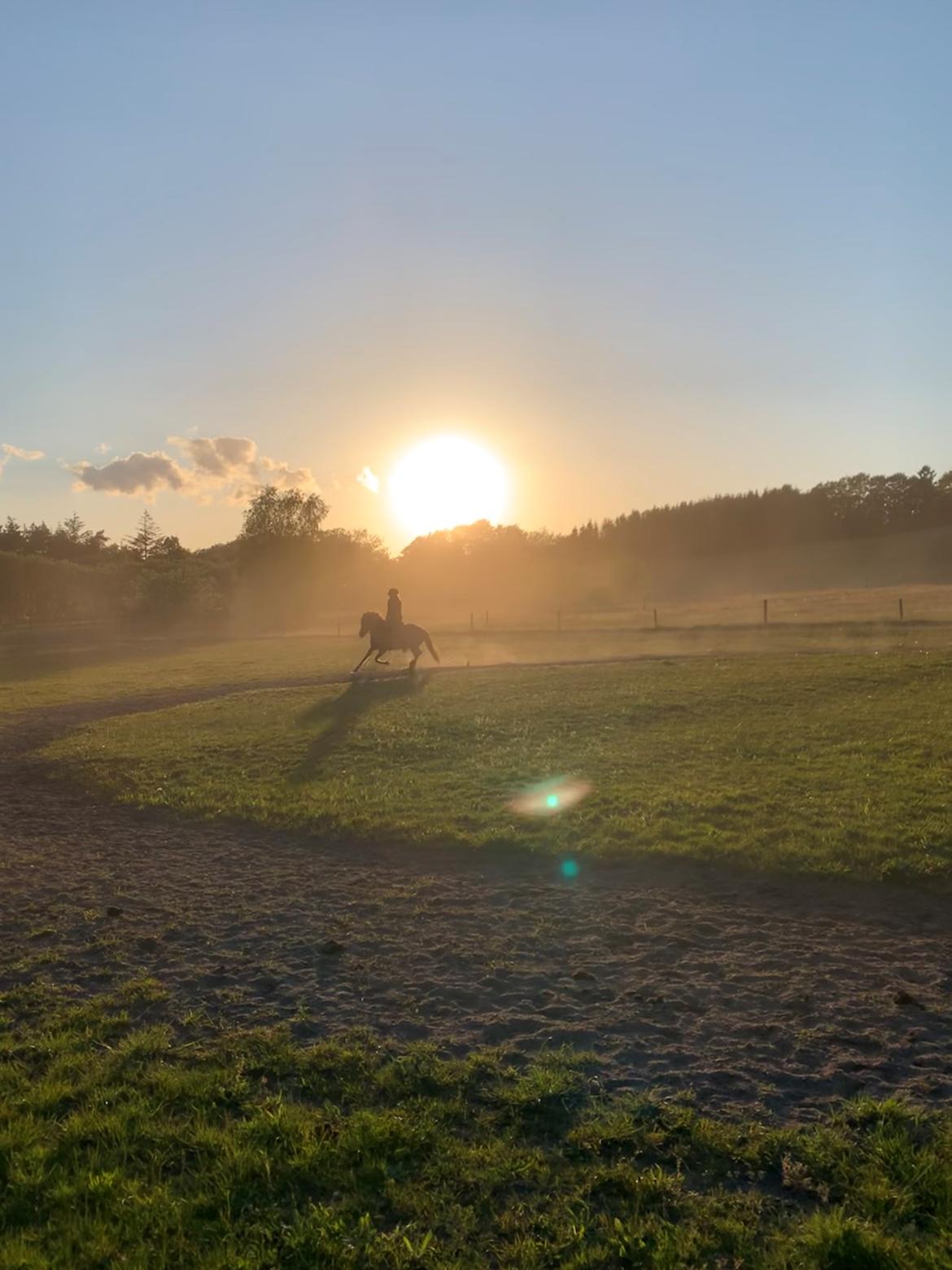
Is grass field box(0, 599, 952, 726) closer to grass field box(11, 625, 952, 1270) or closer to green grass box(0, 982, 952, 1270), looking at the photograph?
grass field box(11, 625, 952, 1270)

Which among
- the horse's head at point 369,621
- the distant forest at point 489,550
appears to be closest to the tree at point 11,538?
the distant forest at point 489,550

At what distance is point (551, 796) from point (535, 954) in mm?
4842

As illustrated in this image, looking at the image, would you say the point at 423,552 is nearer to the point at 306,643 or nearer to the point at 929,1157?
the point at 306,643

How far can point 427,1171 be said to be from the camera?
13.4 feet

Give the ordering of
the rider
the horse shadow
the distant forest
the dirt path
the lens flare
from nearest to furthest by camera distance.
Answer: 1. the dirt path
2. the lens flare
3. the horse shadow
4. the rider
5. the distant forest

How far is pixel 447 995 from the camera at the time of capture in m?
6.11

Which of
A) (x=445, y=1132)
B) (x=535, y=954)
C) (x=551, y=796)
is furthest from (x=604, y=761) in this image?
(x=445, y=1132)

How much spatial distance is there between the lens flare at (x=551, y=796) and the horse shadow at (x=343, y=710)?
3465 mm

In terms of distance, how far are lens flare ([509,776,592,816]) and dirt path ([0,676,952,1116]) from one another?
165 cm

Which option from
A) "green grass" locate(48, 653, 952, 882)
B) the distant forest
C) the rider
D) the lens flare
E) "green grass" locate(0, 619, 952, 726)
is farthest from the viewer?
the distant forest

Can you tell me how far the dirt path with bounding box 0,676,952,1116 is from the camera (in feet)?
17.1

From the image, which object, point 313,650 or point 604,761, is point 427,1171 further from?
point 313,650

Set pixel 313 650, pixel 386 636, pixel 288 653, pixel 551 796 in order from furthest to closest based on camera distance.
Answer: pixel 313 650
pixel 288 653
pixel 386 636
pixel 551 796

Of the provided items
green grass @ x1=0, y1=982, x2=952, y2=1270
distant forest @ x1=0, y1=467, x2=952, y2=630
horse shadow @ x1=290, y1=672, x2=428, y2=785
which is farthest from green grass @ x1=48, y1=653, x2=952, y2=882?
distant forest @ x1=0, y1=467, x2=952, y2=630
